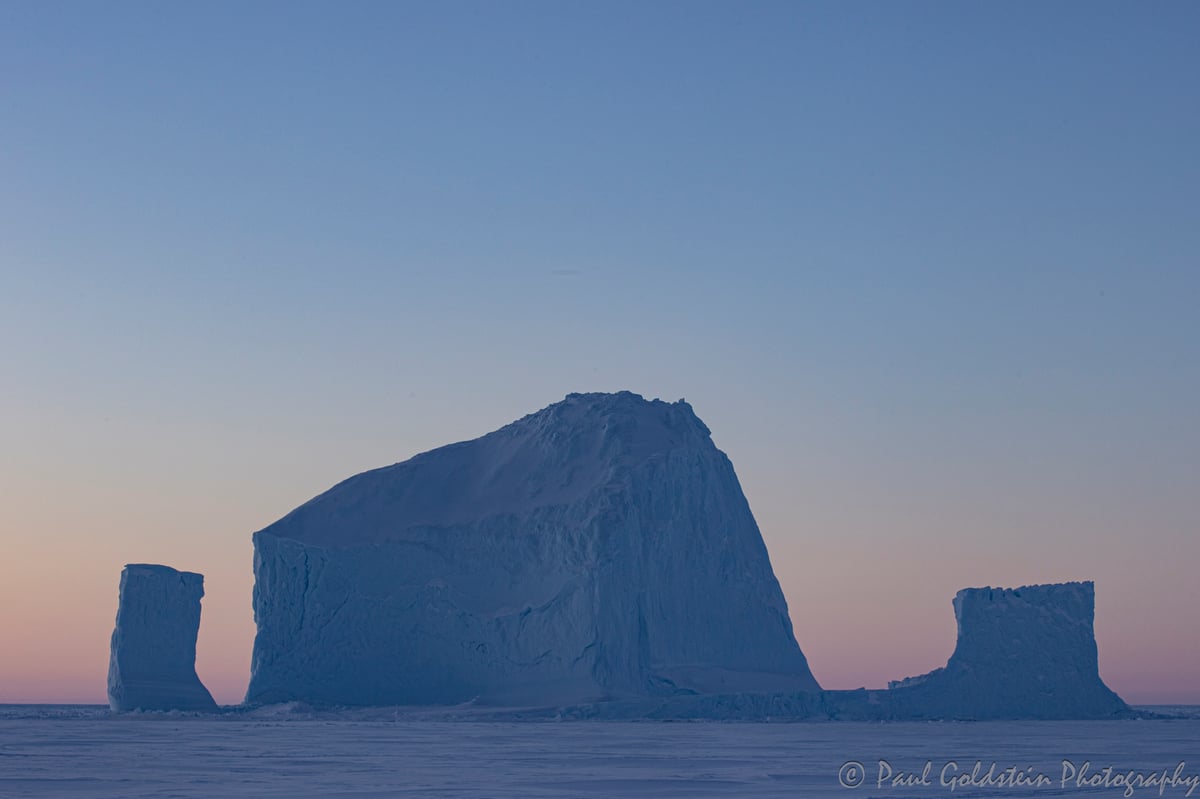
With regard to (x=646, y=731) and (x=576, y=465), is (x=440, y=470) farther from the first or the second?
(x=646, y=731)

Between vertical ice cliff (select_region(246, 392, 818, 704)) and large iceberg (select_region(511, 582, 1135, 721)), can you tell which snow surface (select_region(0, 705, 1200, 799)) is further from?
large iceberg (select_region(511, 582, 1135, 721))

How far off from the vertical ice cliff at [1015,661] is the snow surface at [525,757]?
2.83 m

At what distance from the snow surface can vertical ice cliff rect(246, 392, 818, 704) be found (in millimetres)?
2702

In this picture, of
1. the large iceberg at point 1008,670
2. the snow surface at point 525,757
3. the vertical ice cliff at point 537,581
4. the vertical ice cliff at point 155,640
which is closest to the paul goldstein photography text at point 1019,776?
the snow surface at point 525,757

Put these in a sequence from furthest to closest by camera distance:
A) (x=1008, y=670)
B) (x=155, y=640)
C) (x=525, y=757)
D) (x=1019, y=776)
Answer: (x=1008, y=670), (x=155, y=640), (x=525, y=757), (x=1019, y=776)

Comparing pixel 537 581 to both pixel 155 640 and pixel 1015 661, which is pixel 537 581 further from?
pixel 1015 661

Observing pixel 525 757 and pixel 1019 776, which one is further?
pixel 525 757

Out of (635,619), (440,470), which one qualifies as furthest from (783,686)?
(440,470)

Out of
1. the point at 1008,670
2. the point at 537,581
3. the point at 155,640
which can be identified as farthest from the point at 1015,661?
the point at 155,640

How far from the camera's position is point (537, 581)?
93.1 ft

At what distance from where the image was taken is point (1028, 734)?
22047 millimetres

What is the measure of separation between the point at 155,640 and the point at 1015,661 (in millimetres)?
17672

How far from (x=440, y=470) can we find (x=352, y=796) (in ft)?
69.9

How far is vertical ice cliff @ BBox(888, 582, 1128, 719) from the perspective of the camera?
1107 inches
